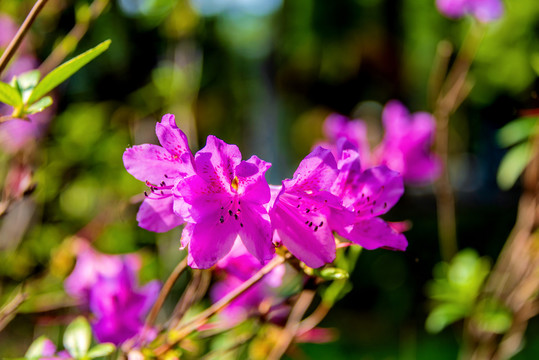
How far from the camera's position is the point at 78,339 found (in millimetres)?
735

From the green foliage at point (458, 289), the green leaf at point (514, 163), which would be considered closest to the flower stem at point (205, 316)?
the green foliage at point (458, 289)

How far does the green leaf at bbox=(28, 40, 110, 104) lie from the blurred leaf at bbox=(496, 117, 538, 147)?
2.99 ft

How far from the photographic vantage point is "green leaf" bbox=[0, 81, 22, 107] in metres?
0.60

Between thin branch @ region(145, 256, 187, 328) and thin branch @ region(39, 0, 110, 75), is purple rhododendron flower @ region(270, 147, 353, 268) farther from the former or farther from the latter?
thin branch @ region(39, 0, 110, 75)

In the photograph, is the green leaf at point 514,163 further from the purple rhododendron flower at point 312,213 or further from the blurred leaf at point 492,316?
the purple rhododendron flower at point 312,213

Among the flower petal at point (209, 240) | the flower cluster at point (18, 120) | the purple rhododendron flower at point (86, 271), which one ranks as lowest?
the purple rhododendron flower at point (86, 271)

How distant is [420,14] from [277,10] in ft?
7.27

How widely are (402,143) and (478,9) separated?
49 centimetres

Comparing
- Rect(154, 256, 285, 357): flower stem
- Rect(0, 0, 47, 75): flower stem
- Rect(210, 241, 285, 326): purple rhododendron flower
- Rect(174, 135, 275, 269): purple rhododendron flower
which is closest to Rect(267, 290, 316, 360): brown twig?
Rect(210, 241, 285, 326): purple rhododendron flower

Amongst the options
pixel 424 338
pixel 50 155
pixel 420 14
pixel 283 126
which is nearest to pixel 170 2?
pixel 50 155

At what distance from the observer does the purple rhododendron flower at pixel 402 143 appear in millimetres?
1170

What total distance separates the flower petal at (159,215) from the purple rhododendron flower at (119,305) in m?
0.23

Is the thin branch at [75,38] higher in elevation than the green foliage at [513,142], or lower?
higher


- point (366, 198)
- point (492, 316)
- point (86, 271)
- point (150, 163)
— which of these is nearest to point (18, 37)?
point (150, 163)
